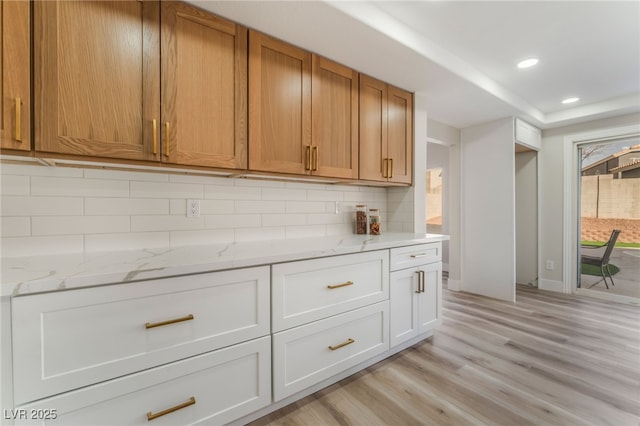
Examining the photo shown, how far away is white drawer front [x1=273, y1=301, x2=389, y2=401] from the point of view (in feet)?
4.80

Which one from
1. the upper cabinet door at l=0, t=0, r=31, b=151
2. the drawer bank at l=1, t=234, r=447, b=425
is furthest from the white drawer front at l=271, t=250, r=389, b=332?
the upper cabinet door at l=0, t=0, r=31, b=151

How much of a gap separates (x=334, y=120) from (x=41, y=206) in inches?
69.4

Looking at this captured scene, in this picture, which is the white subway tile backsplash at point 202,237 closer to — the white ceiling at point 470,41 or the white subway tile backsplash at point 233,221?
the white subway tile backsplash at point 233,221

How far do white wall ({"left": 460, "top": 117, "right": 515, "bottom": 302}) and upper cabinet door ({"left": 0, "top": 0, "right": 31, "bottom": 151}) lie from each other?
4076mm

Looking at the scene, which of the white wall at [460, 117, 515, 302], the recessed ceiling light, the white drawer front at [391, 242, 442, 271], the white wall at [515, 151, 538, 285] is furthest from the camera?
the white wall at [515, 151, 538, 285]

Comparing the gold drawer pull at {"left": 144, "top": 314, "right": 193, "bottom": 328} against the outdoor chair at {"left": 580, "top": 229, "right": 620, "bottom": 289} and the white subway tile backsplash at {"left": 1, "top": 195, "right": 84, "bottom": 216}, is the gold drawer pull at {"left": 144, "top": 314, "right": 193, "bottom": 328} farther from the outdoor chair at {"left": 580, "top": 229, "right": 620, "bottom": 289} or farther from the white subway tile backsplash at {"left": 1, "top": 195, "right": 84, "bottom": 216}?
the outdoor chair at {"left": 580, "top": 229, "right": 620, "bottom": 289}

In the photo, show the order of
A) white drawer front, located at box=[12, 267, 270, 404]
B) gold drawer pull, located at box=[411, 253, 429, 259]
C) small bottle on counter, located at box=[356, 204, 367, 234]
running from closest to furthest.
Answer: white drawer front, located at box=[12, 267, 270, 404], gold drawer pull, located at box=[411, 253, 429, 259], small bottle on counter, located at box=[356, 204, 367, 234]

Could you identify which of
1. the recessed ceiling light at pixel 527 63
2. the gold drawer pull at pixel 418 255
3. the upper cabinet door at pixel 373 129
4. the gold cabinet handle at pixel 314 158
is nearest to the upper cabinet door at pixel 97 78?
the gold cabinet handle at pixel 314 158

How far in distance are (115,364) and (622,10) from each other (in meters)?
3.37

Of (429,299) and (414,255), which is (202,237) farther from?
(429,299)

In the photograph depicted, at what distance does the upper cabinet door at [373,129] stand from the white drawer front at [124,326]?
4.35 ft

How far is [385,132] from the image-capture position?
7.71 ft

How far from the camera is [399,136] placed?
8.06 feet

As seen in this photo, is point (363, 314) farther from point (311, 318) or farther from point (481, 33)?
point (481, 33)
